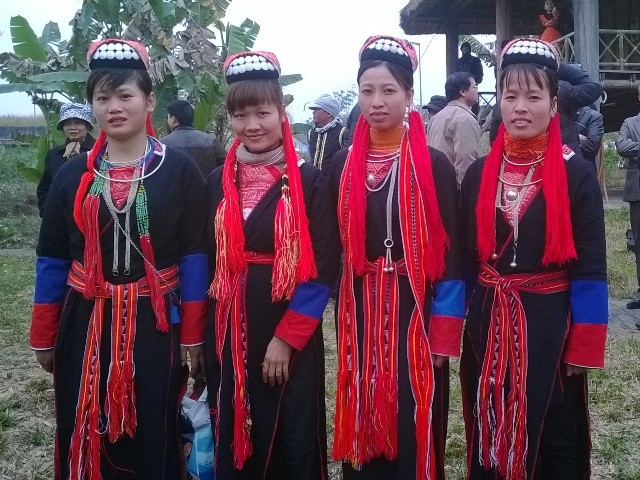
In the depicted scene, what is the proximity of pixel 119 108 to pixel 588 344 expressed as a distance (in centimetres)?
180

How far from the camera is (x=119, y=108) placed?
2.36m

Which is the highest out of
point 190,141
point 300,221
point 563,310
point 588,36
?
point 588,36

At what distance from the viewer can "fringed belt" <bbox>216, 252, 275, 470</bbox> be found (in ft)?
7.82

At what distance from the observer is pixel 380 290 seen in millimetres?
2393

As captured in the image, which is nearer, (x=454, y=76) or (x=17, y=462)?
(x=17, y=462)

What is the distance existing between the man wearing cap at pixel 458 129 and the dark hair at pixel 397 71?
7.38 ft

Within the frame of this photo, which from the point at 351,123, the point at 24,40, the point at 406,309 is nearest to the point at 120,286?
the point at 406,309

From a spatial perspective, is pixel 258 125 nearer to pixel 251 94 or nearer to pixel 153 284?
pixel 251 94

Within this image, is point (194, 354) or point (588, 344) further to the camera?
point (194, 354)

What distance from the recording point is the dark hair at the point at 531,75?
91.5 inches

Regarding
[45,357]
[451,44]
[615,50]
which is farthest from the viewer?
[451,44]

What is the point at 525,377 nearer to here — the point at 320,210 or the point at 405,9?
the point at 320,210

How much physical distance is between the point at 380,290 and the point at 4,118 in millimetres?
32798

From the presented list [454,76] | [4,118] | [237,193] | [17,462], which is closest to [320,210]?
[237,193]
